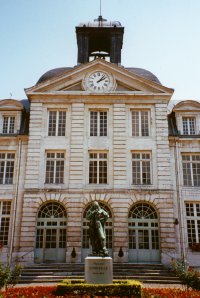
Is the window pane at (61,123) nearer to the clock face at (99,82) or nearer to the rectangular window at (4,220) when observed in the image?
the clock face at (99,82)

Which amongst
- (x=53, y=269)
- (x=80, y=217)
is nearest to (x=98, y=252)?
Result: (x=53, y=269)

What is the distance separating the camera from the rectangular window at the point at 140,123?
24016 millimetres

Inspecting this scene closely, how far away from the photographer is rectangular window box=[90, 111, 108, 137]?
23984mm

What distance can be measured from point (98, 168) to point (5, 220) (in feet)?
22.8

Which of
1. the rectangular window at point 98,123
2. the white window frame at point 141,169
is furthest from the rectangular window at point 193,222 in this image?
the rectangular window at point 98,123

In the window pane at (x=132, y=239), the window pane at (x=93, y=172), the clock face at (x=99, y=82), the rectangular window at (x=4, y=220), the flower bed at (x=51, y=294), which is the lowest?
the flower bed at (x=51, y=294)

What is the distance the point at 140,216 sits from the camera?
2236cm

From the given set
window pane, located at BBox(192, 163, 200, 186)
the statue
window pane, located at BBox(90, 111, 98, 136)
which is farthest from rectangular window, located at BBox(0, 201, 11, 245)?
window pane, located at BBox(192, 163, 200, 186)

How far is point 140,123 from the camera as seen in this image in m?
24.2

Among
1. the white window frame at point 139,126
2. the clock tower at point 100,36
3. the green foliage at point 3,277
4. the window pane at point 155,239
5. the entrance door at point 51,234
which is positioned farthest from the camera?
the clock tower at point 100,36

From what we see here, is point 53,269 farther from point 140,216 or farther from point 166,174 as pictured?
point 166,174

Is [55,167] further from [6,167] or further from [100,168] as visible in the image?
[6,167]

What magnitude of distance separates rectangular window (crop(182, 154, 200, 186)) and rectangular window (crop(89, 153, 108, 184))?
5.49 metres

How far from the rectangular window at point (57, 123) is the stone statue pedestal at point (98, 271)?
472 inches
